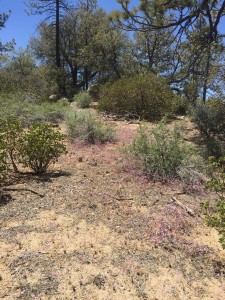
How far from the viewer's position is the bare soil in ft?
9.36

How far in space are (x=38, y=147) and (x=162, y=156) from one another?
7.01ft

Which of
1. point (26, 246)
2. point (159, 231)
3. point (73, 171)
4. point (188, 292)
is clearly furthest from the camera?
point (73, 171)

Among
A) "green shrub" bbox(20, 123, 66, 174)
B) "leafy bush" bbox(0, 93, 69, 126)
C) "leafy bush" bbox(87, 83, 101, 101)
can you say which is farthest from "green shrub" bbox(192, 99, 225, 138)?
"leafy bush" bbox(87, 83, 101, 101)

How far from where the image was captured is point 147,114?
12.9 m

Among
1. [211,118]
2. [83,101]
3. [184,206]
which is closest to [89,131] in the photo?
[211,118]

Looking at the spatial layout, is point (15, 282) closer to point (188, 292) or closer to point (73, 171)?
point (188, 292)

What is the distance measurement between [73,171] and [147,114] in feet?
24.2

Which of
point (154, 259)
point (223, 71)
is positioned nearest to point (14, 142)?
point (154, 259)

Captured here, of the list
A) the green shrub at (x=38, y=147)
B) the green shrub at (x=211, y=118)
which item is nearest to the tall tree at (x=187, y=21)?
the green shrub at (x=211, y=118)

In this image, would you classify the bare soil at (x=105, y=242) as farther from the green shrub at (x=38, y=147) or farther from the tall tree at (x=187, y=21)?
the tall tree at (x=187, y=21)

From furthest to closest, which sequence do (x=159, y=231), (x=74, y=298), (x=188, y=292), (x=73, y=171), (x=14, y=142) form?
(x=73, y=171)
(x=14, y=142)
(x=159, y=231)
(x=188, y=292)
(x=74, y=298)

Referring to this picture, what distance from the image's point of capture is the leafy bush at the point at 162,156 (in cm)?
562

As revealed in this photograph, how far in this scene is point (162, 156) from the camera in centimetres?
575

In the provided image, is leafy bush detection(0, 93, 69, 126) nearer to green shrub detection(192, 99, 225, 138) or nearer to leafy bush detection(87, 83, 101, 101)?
green shrub detection(192, 99, 225, 138)
